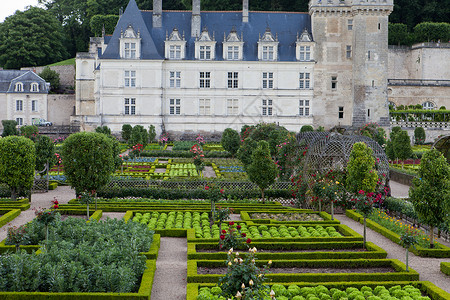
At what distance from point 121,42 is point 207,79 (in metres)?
8.59

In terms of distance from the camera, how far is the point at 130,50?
5012 centimetres

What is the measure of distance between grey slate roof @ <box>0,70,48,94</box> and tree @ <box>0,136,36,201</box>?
4230cm

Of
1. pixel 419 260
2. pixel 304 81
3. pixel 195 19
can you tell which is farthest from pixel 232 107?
pixel 419 260

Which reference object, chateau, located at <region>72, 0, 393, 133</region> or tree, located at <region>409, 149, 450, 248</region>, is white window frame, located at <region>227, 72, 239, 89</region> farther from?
tree, located at <region>409, 149, 450, 248</region>

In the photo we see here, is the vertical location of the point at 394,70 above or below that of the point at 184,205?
above

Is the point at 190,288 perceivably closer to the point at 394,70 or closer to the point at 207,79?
the point at 207,79

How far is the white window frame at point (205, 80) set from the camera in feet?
170

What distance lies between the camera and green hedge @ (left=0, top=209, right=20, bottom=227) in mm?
19439

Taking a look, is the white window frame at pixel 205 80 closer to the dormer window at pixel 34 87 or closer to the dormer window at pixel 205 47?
the dormer window at pixel 205 47

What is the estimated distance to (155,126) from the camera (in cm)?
5084

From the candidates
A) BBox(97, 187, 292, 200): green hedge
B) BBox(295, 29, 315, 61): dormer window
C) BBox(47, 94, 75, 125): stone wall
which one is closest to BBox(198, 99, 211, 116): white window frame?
BBox(295, 29, 315, 61): dormer window

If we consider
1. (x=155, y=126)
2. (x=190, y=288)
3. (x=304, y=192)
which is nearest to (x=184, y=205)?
(x=304, y=192)

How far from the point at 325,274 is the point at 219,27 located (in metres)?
42.1

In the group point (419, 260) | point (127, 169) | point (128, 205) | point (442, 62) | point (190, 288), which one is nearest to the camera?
point (190, 288)
